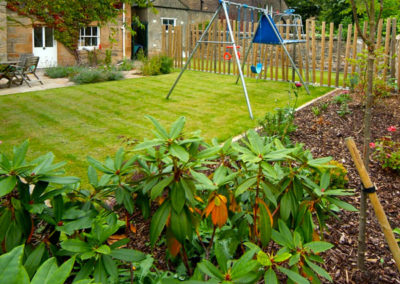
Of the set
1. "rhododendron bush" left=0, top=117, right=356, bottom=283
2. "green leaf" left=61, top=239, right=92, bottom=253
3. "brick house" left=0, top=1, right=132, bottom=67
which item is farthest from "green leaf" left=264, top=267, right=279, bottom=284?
"brick house" left=0, top=1, right=132, bottom=67

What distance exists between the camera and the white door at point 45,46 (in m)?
16.2

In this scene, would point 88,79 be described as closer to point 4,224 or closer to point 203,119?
point 203,119

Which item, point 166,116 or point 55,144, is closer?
point 55,144

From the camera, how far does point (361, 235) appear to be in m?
2.22

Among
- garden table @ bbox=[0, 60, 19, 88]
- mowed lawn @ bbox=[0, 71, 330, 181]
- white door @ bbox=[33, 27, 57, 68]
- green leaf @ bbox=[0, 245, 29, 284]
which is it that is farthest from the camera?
white door @ bbox=[33, 27, 57, 68]

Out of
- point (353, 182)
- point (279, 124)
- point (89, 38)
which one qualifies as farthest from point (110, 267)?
point (89, 38)

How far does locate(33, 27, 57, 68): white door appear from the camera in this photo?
16.2m

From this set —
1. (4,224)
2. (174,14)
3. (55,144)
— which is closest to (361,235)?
(4,224)

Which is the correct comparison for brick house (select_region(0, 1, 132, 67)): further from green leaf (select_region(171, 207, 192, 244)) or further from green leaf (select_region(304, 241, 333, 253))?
green leaf (select_region(304, 241, 333, 253))

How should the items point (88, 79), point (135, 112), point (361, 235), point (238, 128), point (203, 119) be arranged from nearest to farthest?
point (361, 235)
point (238, 128)
point (203, 119)
point (135, 112)
point (88, 79)

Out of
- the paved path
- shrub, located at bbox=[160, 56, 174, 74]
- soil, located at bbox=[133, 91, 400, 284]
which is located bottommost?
soil, located at bbox=[133, 91, 400, 284]

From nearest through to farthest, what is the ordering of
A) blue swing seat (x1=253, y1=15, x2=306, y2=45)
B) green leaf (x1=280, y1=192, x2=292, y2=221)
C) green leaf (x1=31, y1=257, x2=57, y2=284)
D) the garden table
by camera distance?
green leaf (x1=31, y1=257, x2=57, y2=284), green leaf (x1=280, y1=192, x2=292, y2=221), blue swing seat (x1=253, y1=15, x2=306, y2=45), the garden table

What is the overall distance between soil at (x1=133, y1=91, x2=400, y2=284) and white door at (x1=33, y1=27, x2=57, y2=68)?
13540mm

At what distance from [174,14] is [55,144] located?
19.2 metres
